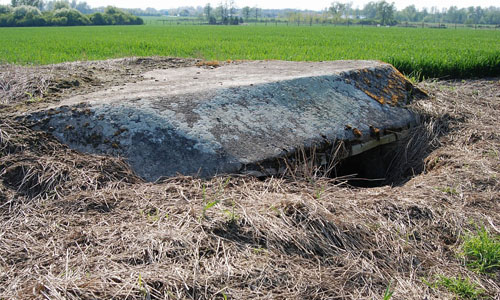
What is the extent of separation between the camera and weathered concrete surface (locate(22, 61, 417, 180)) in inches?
116

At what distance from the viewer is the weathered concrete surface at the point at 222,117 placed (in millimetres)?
2943

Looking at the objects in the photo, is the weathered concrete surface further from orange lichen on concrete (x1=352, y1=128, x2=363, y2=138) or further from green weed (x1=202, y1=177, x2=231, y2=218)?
green weed (x1=202, y1=177, x2=231, y2=218)

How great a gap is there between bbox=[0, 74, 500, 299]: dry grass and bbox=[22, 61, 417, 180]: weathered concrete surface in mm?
178

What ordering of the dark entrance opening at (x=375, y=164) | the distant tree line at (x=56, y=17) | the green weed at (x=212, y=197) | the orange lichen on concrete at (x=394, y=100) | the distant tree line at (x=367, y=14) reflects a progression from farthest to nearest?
the distant tree line at (x=367, y=14) → the distant tree line at (x=56, y=17) → the orange lichen on concrete at (x=394, y=100) → the dark entrance opening at (x=375, y=164) → the green weed at (x=212, y=197)

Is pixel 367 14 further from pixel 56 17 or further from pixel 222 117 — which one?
pixel 222 117

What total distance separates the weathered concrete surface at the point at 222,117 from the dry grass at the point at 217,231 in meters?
0.18

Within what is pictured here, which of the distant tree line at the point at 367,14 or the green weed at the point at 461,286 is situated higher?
the distant tree line at the point at 367,14

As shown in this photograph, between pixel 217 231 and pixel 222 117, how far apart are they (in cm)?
132

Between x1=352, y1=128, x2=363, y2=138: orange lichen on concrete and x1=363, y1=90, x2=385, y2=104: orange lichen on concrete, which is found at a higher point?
x1=363, y1=90, x2=385, y2=104: orange lichen on concrete

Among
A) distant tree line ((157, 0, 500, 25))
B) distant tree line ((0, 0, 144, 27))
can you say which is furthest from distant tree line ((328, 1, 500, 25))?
distant tree line ((0, 0, 144, 27))

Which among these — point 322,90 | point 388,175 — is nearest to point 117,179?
point 322,90

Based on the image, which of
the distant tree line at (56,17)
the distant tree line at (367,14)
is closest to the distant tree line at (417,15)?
the distant tree line at (367,14)

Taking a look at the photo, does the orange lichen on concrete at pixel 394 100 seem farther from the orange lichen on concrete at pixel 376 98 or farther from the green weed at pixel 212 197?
the green weed at pixel 212 197

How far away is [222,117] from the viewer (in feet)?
10.7
